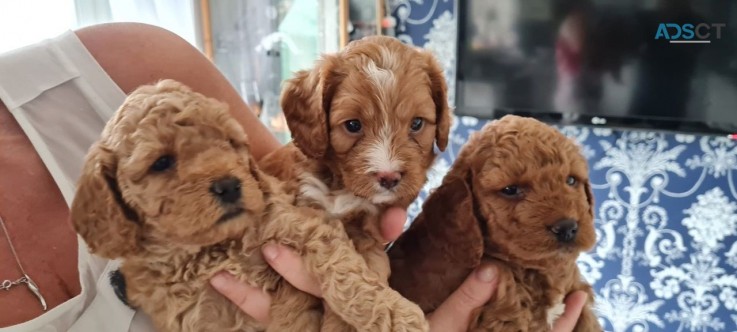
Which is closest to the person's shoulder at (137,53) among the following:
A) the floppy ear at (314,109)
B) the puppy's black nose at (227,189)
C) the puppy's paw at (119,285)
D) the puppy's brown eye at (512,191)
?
the floppy ear at (314,109)

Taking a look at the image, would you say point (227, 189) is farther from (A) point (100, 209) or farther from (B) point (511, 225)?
(B) point (511, 225)

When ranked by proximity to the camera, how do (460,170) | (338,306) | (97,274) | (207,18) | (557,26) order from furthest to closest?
1. (207,18)
2. (557,26)
3. (460,170)
4. (97,274)
5. (338,306)

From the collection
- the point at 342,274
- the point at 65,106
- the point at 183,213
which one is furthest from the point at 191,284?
the point at 65,106

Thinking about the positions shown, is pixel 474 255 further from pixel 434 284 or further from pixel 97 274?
pixel 97 274

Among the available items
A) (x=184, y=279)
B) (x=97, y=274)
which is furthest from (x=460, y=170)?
(x=97, y=274)

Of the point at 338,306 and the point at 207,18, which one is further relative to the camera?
the point at 207,18

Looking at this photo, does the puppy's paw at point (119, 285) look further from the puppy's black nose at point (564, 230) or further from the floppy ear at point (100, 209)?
the puppy's black nose at point (564, 230)

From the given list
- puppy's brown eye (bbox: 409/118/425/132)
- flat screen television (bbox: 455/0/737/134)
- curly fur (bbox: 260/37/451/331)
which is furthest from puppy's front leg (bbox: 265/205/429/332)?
flat screen television (bbox: 455/0/737/134)
